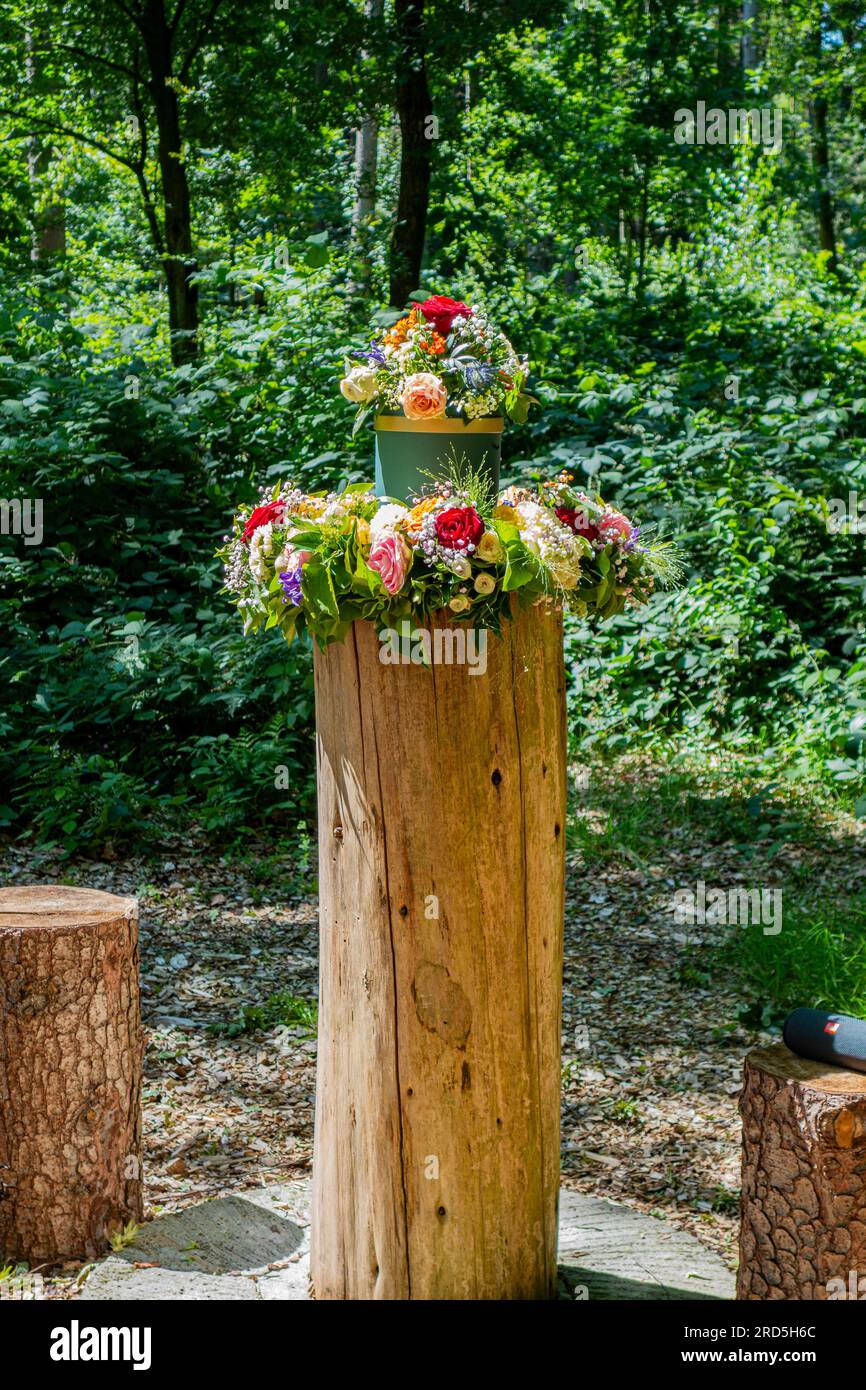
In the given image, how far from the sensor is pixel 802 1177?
8.63 feet

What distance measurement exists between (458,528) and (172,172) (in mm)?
9323

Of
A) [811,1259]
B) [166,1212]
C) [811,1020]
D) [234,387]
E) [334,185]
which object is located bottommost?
[166,1212]

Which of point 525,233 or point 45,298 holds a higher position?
point 525,233

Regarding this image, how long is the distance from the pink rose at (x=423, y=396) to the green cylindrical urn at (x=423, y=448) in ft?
0.16

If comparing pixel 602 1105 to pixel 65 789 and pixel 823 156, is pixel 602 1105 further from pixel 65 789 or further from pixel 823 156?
pixel 823 156

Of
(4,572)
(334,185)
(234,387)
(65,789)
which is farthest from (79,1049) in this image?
(334,185)

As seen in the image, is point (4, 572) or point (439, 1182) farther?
point (4, 572)

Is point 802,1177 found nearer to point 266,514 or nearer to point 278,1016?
point 266,514

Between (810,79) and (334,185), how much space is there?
34.7 feet

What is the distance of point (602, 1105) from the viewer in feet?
14.0

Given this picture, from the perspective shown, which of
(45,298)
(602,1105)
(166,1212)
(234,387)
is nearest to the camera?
(166,1212)

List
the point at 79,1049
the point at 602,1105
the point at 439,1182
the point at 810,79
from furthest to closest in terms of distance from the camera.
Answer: the point at 810,79 < the point at 602,1105 < the point at 79,1049 < the point at 439,1182

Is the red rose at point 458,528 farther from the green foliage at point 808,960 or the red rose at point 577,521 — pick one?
the green foliage at point 808,960

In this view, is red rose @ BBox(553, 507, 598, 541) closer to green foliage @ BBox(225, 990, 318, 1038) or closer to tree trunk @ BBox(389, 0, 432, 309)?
green foliage @ BBox(225, 990, 318, 1038)
